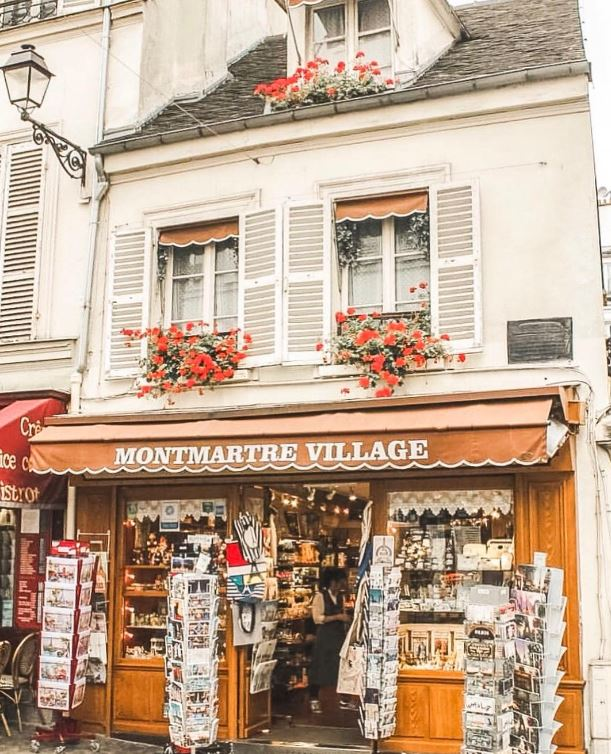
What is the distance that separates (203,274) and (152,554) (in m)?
3.13

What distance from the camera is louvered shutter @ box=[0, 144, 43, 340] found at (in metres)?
11.5

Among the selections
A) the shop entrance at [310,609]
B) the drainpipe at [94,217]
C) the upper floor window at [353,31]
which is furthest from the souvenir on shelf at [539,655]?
the upper floor window at [353,31]

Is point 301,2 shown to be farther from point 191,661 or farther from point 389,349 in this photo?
point 191,661

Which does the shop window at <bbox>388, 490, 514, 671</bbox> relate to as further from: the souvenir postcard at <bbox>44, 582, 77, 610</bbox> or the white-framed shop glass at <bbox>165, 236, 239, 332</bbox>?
the souvenir postcard at <bbox>44, 582, 77, 610</bbox>

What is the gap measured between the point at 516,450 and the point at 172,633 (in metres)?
3.65

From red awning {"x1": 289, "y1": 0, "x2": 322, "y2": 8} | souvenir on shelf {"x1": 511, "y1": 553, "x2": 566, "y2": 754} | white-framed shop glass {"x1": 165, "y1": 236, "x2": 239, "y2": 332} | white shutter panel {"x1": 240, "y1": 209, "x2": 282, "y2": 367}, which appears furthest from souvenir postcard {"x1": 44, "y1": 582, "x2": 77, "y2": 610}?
red awning {"x1": 289, "y1": 0, "x2": 322, "y2": 8}

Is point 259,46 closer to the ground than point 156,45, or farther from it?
farther from it

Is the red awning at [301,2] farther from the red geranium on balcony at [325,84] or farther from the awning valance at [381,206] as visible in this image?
the awning valance at [381,206]

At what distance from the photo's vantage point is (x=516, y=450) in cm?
798

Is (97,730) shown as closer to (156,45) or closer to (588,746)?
(588,746)

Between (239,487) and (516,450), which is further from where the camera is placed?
(239,487)

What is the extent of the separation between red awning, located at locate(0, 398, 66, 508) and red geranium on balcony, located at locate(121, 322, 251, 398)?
116 centimetres

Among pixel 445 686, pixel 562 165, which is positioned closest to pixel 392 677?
pixel 445 686

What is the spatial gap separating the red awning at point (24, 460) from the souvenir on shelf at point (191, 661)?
2.19 metres
